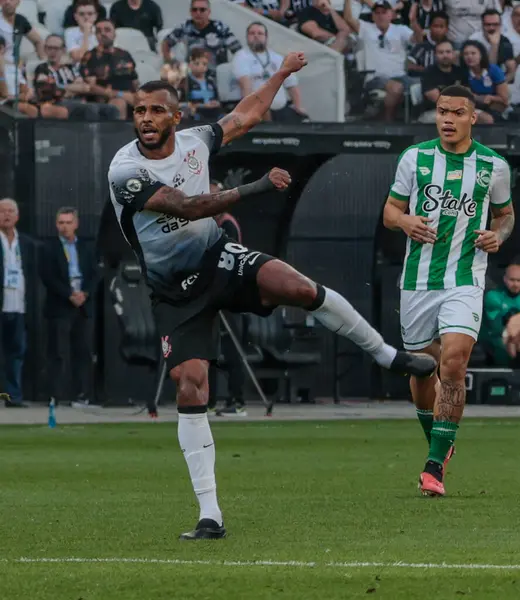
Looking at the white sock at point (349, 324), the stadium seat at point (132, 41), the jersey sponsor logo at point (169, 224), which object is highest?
the stadium seat at point (132, 41)

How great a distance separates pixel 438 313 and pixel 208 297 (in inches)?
96.3

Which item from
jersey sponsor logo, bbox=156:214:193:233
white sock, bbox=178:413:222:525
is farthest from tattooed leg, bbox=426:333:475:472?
jersey sponsor logo, bbox=156:214:193:233

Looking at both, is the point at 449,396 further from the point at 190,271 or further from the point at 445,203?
the point at 190,271

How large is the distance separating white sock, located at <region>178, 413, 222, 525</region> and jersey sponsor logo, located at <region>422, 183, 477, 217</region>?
111 inches

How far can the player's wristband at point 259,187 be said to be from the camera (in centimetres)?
799

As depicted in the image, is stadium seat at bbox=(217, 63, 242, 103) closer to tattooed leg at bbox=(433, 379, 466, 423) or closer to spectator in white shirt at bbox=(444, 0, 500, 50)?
spectator in white shirt at bbox=(444, 0, 500, 50)

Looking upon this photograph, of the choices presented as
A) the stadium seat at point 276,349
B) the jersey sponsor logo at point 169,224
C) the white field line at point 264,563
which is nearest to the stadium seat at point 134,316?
the stadium seat at point 276,349

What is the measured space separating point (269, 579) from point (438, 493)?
146 inches

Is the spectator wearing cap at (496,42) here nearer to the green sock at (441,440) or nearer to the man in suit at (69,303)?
the man in suit at (69,303)

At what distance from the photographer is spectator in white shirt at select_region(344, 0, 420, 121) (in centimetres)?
2109

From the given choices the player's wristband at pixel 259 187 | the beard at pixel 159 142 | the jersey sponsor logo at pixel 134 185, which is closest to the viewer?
the player's wristband at pixel 259 187

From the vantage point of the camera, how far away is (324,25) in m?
21.8

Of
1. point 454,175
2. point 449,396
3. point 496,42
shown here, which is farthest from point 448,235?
point 496,42

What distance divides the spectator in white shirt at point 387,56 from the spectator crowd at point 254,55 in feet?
0.04
